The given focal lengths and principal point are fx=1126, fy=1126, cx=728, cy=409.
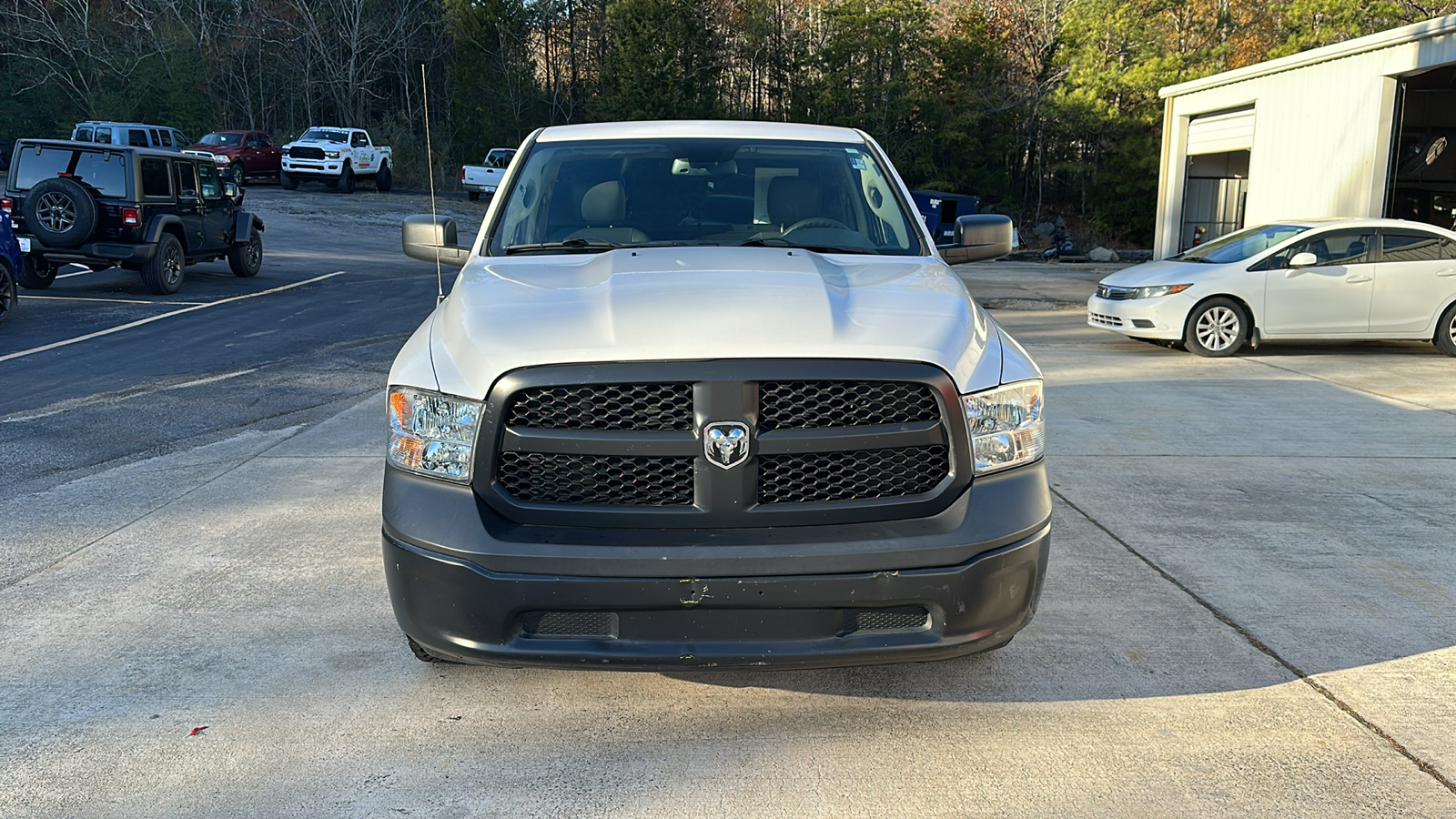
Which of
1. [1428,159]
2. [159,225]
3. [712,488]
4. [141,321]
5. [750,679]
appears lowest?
[750,679]

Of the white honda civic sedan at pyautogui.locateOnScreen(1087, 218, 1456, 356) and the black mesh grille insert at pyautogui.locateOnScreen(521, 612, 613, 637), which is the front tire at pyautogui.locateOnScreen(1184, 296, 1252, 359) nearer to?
the white honda civic sedan at pyautogui.locateOnScreen(1087, 218, 1456, 356)

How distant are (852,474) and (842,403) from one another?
0.20 meters

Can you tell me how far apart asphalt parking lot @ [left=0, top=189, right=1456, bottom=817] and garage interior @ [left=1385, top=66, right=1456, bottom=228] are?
685 inches

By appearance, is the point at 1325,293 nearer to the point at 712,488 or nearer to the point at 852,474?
the point at 852,474

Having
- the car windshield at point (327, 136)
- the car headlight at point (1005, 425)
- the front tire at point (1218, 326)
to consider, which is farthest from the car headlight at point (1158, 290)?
the car windshield at point (327, 136)

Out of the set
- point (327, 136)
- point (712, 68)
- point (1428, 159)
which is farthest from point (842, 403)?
point (712, 68)

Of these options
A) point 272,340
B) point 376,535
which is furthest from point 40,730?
point 272,340

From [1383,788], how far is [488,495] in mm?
2527

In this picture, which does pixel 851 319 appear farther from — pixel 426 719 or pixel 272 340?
pixel 272 340

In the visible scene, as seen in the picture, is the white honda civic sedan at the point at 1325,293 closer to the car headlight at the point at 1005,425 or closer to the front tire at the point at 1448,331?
the front tire at the point at 1448,331

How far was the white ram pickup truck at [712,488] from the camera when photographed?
115 inches

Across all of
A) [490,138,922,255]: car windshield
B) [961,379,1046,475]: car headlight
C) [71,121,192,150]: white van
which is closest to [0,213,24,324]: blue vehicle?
[490,138,922,255]: car windshield

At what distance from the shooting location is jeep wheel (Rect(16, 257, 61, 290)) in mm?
14739

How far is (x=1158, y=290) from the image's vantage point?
12.0 metres
